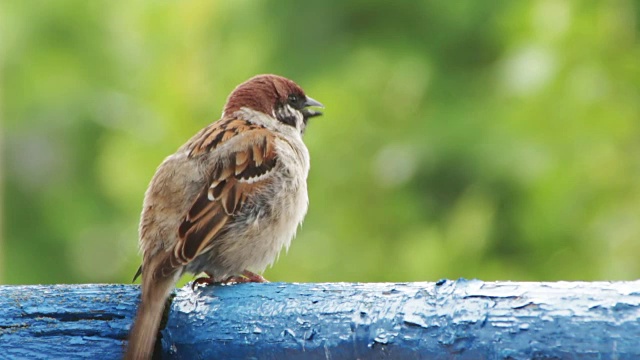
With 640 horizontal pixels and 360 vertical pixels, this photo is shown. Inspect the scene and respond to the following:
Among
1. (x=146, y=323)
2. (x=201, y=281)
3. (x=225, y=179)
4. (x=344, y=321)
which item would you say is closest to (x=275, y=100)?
(x=225, y=179)

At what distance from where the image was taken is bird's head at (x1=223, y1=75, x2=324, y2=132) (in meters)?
4.04

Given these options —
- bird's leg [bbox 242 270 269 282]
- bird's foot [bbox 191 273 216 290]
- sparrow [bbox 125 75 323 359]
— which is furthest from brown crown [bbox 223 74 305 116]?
bird's foot [bbox 191 273 216 290]

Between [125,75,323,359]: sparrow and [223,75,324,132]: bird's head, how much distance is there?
263mm

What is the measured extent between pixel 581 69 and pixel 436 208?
3.42ft

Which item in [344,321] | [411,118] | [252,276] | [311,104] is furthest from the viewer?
[411,118]

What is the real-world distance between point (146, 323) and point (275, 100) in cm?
189

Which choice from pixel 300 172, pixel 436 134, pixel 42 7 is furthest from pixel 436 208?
pixel 42 7

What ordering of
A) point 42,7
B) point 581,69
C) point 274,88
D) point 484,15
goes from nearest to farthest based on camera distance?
point 274,88 < point 581,69 < point 484,15 < point 42,7

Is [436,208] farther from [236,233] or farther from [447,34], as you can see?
[236,233]

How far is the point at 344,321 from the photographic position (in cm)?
212

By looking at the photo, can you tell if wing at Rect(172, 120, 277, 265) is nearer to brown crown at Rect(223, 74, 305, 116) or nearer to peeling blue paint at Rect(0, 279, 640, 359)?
brown crown at Rect(223, 74, 305, 116)

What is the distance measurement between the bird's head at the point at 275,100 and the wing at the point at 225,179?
1.07 feet

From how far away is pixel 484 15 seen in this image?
18.3ft

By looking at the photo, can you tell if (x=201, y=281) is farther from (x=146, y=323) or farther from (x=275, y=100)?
(x=275, y=100)
